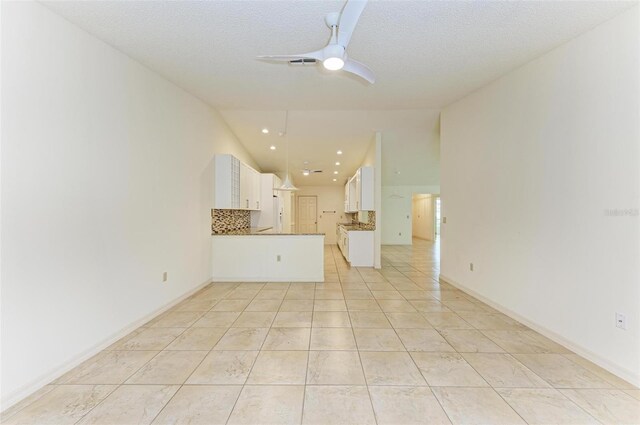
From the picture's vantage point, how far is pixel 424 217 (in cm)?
1168

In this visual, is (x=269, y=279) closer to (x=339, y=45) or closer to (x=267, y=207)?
(x=267, y=207)

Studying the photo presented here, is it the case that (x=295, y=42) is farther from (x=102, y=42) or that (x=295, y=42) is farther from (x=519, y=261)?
(x=519, y=261)

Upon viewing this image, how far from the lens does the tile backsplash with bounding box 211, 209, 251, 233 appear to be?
15.4ft

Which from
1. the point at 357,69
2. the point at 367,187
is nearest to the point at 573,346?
the point at 357,69

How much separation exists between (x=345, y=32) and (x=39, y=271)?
2846 millimetres

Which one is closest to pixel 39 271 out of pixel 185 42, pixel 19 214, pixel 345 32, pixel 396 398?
pixel 19 214

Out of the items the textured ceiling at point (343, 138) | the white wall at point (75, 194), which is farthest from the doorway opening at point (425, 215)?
the white wall at point (75, 194)

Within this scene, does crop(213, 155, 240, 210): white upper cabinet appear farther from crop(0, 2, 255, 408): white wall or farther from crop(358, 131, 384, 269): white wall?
crop(358, 131, 384, 269): white wall

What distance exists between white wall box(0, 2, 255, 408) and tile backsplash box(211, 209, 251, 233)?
124cm

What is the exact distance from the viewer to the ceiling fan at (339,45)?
67.3 inches

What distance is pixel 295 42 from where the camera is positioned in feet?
8.36

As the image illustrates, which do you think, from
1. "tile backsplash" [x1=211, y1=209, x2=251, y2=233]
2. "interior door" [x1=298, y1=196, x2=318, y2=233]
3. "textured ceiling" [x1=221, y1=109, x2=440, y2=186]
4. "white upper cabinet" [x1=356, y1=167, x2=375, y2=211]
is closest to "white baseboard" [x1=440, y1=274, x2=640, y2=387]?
"white upper cabinet" [x1=356, y1=167, x2=375, y2=211]

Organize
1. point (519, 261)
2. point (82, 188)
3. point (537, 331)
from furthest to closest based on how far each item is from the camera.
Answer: point (519, 261) → point (537, 331) → point (82, 188)

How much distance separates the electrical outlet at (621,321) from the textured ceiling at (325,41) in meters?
2.41
